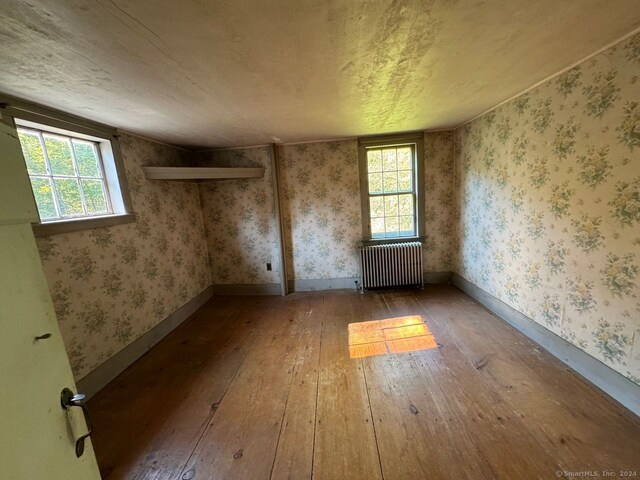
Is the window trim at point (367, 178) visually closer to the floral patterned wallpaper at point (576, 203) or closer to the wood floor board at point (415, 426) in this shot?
the floral patterned wallpaper at point (576, 203)

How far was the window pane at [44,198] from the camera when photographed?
1.73 m

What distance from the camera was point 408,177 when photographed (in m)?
3.51

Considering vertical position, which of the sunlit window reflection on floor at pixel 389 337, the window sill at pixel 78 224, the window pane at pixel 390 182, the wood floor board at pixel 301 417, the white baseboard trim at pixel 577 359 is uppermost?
the window pane at pixel 390 182

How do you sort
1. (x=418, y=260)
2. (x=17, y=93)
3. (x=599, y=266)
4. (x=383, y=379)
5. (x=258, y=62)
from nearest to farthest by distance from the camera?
(x=258, y=62), (x=17, y=93), (x=599, y=266), (x=383, y=379), (x=418, y=260)

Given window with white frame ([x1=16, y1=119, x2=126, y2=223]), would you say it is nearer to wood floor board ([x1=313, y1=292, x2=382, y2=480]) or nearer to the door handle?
the door handle

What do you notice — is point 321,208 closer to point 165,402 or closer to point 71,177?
point 71,177

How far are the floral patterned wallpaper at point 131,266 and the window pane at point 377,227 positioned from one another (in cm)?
252

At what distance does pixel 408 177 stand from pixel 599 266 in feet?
7.33

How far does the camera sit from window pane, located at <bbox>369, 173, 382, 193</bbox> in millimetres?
3525

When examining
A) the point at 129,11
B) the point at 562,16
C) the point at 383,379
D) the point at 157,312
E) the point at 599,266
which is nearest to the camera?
the point at 129,11

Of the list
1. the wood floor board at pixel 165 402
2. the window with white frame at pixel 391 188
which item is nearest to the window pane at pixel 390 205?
the window with white frame at pixel 391 188

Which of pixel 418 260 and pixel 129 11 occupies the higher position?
pixel 129 11

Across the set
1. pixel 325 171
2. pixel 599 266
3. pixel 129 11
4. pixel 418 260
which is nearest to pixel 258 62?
pixel 129 11

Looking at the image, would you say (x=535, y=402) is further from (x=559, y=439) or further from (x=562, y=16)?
(x=562, y=16)
